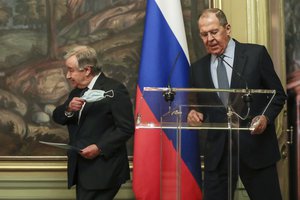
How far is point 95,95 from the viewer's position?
2.88m

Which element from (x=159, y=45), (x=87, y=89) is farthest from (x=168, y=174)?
(x=159, y=45)

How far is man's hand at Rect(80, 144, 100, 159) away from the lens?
2.87m

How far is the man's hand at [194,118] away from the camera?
2359 mm

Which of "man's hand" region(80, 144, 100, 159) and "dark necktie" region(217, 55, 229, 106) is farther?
"man's hand" region(80, 144, 100, 159)

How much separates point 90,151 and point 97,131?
0.49 ft

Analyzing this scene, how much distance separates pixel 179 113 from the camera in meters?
2.38

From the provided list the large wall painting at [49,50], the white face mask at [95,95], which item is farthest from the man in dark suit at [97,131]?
the large wall painting at [49,50]

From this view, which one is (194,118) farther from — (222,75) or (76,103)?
(76,103)

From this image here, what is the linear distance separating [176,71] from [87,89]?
86cm

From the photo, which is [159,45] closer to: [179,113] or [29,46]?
[29,46]

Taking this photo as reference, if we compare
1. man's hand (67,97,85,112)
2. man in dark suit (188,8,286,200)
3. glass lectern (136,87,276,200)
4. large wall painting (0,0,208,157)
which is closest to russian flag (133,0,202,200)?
large wall painting (0,0,208,157)

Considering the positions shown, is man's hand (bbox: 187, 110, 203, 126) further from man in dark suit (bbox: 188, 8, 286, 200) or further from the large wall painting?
the large wall painting

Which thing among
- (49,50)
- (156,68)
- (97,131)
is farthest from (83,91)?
(49,50)

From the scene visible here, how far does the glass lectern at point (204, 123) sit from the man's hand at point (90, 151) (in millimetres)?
511
